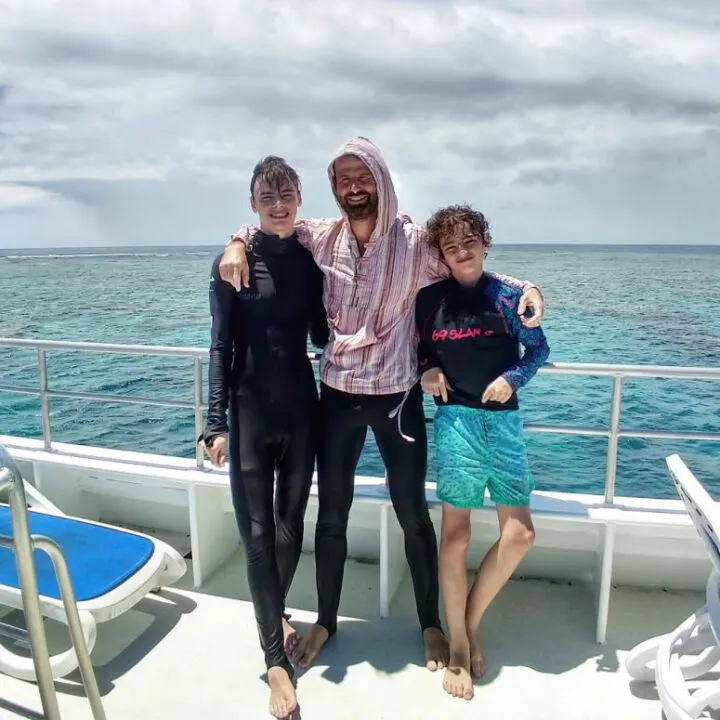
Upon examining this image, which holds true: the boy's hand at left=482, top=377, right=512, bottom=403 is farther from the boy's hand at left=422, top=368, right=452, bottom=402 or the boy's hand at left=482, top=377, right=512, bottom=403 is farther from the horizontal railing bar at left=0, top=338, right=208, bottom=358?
the horizontal railing bar at left=0, top=338, right=208, bottom=358

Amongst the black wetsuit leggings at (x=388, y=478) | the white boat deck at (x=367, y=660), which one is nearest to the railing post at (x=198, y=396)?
the white boat deck at (x=367, y=660)

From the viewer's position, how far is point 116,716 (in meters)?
2.21

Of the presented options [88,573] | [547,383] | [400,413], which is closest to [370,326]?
[400,413]

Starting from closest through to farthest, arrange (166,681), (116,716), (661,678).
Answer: (661,678) → (116,716) → (166,681)

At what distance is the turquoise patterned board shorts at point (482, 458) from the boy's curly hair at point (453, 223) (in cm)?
59

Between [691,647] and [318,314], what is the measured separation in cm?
162

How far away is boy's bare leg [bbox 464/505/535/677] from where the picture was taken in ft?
7.57

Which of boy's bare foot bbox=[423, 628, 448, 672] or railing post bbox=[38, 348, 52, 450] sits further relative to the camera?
railing post bbox=[38, 348, 52, 450]

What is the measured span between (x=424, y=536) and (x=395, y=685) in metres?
0.52

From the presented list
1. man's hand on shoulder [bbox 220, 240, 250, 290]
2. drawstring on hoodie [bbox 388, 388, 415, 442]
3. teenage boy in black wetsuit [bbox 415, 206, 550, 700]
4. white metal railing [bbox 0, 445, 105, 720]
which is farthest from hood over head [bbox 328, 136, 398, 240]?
white metal railing [bbox 0, 445, 105, 720]

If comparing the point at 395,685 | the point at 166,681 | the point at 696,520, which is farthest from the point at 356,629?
the point at 696,520

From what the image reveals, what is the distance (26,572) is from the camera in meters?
1.30

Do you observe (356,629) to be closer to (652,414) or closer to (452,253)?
(452,253)

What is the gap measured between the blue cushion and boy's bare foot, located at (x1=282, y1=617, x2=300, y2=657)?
0.61 meters
